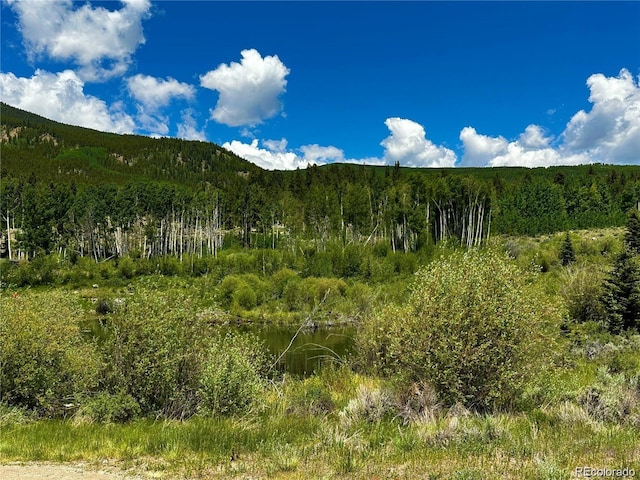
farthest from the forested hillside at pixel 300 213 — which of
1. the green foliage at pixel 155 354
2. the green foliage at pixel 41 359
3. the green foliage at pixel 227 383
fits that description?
the green foliage at pixel 41 359

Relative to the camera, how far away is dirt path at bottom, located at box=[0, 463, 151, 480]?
7574 millimetres

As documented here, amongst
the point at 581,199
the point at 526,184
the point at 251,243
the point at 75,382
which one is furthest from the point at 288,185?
the point at 75,382

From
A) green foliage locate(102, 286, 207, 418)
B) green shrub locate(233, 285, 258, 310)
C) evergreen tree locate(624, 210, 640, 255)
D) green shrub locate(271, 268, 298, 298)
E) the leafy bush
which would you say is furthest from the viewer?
green shrub locate(271, 268, 298, 298)

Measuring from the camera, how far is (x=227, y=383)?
12.1 m

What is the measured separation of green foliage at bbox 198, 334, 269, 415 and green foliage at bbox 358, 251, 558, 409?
154 inches

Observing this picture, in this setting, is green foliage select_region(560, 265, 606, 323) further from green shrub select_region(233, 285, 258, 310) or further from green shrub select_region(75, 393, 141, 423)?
green shrub select_region(233, 285, 258, 310)

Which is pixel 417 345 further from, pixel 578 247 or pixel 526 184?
pixel 526 184

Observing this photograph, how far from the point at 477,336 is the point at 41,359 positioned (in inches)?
454

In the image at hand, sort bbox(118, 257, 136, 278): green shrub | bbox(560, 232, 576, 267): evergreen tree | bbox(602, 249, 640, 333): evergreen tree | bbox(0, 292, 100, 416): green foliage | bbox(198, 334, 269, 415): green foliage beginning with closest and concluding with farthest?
Answer: 1. bbox(198, 334, 269, 415): green foliage
2. bbox(0, 292, 100, 416): green foliage
3. bbox(602, 249, 640, 333): evergreen tree
4. bbox(560, 232, 576, 267): evergreen tree
5. bbox(118, 257, 136, 278): green shrub

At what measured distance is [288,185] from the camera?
4390 inches

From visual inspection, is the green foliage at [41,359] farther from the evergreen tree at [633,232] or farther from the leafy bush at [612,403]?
the evergreen tree at [633,232]

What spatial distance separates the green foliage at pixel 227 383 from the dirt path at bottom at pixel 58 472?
156 inches

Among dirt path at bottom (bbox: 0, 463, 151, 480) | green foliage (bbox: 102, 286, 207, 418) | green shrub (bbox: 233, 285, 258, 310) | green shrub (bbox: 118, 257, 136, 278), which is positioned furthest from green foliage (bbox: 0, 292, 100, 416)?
green shrub (bbox: 118, 257, 136, 278)

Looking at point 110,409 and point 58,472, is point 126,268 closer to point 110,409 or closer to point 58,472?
point 110,409
